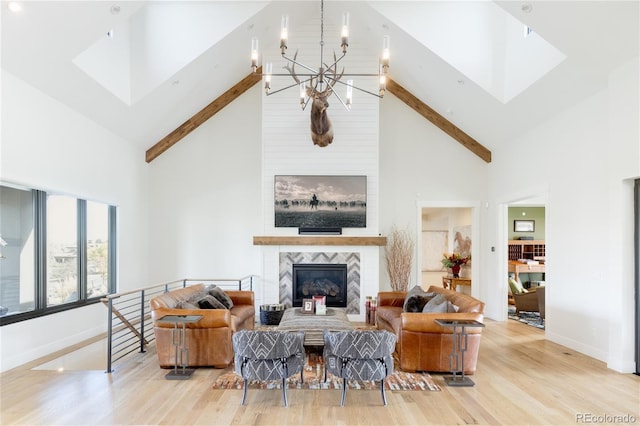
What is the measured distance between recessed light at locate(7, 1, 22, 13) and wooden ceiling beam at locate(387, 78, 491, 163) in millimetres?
6346

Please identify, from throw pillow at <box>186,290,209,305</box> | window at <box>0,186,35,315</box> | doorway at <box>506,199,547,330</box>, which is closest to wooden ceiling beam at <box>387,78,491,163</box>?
doorway at <box>506,199,547,330</box>

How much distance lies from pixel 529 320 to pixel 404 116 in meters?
4.82

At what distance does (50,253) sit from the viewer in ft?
18.8

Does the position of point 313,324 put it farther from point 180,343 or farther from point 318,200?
point 318,200

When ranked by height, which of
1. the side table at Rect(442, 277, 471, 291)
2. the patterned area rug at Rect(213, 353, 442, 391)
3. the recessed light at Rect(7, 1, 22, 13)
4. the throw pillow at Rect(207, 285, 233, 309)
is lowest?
the patterned area rug at Rect(213, 353, 442, 391)

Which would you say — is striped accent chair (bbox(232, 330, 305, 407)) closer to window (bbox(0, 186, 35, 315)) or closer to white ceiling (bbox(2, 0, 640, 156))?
window (bbox(0, 186, 35, 315))

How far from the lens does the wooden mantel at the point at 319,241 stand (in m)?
7.83

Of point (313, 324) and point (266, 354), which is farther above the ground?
point (266, 354)

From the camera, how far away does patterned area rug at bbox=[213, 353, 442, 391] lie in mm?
4199

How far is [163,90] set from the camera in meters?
6.57

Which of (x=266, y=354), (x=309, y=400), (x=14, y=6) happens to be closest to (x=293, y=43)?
(x=14, y=6)

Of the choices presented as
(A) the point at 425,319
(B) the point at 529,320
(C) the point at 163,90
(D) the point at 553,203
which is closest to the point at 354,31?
(C) the point at 163,90

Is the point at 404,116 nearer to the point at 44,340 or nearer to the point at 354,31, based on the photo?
the point at 354,31

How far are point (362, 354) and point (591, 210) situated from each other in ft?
12.9
